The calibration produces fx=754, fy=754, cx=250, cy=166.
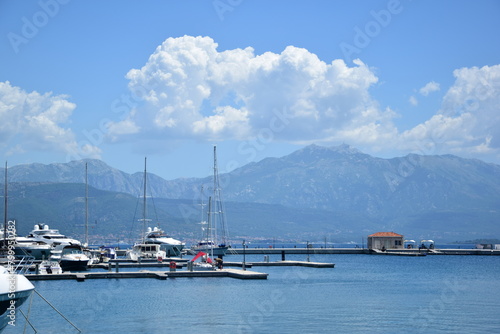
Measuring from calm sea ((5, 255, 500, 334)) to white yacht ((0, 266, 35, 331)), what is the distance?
7752 mm

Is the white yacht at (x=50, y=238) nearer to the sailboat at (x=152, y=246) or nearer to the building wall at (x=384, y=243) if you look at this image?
the sailboat at (x=152, y=246)

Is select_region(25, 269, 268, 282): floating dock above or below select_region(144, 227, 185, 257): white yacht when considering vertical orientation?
below

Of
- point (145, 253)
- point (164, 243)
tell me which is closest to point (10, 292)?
point (145, 253)

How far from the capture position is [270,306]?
57.2m

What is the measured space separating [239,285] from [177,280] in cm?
804

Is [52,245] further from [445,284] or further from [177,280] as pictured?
[445,284]

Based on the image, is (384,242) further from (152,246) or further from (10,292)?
(10,292)

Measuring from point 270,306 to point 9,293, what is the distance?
84.0 feet

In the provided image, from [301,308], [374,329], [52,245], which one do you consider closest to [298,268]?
[52,245]

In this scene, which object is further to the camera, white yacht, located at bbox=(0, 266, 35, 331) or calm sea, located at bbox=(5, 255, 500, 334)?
calm sea, located at bbox=(5, 255, 500, 334)

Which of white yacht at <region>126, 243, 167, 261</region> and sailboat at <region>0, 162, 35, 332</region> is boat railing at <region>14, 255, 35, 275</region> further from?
white yacht at <region>126, 243, 167, 261</region>

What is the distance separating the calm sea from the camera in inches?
1857

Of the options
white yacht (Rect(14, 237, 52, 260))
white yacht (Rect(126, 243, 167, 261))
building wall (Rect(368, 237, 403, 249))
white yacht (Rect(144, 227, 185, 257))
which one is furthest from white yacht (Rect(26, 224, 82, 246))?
building wall (Rect(368, 237, 403, 249))

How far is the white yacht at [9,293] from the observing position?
35.4 m
